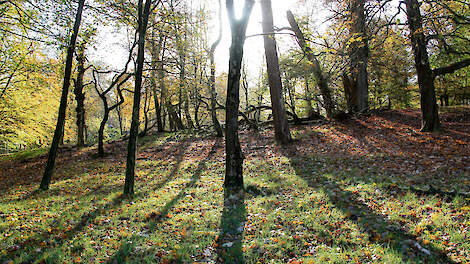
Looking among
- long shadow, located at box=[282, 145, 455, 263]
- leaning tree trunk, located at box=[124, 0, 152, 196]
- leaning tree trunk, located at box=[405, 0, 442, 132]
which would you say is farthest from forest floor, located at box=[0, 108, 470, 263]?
leaning tree trunk, located at box=[124, 0, 152, 196]

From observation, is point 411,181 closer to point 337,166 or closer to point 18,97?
point 337,166

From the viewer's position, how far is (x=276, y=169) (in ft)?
32.0

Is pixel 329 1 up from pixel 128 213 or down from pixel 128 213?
up

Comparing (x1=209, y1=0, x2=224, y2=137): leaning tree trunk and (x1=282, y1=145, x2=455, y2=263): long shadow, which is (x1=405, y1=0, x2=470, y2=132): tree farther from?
(x1=209, y1=0, x2=224, y2=137): leaning tree trunk

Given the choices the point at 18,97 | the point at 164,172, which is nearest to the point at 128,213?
the point at 164,172

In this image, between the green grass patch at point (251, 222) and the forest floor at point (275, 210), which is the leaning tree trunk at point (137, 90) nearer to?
the green grass patch at point (251, 222)

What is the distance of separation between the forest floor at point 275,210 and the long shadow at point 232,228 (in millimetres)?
27

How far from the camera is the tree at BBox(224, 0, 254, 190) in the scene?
7.17m

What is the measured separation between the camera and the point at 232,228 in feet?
17.1

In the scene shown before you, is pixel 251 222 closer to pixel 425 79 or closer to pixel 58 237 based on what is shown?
pixel 58 237

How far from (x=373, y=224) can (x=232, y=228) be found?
2.58 meters

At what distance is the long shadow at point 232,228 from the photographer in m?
4.14

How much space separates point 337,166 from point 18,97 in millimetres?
18885

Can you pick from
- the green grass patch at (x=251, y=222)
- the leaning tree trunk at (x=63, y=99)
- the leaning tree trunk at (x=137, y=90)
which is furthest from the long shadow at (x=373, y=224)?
the leaning tree trunk at (x=63, y=99)
